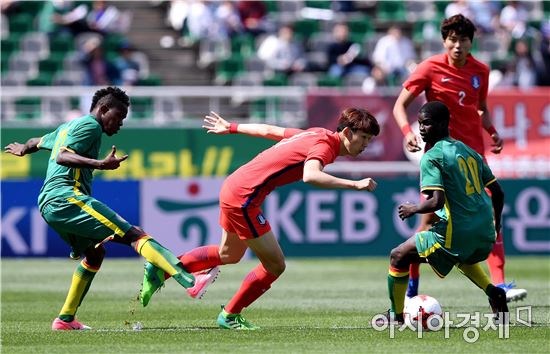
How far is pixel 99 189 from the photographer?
18250 millimetres

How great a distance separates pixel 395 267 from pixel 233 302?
133cm

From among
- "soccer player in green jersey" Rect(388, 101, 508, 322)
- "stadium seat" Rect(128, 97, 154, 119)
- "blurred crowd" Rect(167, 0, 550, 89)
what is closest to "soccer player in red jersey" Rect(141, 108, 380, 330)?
"soccer player in green jersey" Rect(388, 101, 508, 322)

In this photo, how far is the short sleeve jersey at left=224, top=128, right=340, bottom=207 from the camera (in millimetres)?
9109

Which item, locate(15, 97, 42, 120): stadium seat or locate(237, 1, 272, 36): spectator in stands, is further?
locate(237, 1, 272, 36): spectator in stands

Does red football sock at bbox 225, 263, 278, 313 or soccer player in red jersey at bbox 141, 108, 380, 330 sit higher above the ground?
soccer player in red jersey at bbox 141, 108, 380, 330

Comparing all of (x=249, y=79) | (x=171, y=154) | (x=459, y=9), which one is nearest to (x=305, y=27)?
(x=249, y=79)

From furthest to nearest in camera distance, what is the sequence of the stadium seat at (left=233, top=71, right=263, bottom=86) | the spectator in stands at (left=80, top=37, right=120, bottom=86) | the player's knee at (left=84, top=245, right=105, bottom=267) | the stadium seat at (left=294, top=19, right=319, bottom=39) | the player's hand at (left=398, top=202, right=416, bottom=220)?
the stadium seat at (left=294, top=19, right=319, bottom=39)
the stadium seat at (left=233, top=71, right=263, bottom=86)
the spectator in stands at (left=80, top=37, right=120, bottom=86)
the player's knee at (left=84, top=245, right=105, bottom=267)
the player's hand at (left=398, top=202, right=416, bottom=220)

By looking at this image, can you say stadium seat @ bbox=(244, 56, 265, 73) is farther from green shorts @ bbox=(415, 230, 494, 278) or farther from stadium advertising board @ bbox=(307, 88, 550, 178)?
green shorts @ bbox=(415, 230, 494, 278)

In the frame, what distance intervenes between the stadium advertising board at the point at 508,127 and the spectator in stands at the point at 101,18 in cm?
525

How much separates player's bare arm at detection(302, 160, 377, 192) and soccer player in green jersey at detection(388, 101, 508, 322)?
59 cm

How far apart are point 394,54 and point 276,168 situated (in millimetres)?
14779

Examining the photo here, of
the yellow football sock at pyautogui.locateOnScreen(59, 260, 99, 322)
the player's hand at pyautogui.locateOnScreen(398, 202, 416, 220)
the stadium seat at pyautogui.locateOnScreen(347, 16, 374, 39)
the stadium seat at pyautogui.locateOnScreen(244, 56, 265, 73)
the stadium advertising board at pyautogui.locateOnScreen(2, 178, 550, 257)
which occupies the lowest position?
the stadium advertising board at pyautogui.locateOnScreen(2, 178, 550, 257)

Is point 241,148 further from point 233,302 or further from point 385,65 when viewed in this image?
point 233,302

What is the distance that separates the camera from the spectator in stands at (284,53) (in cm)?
2309
